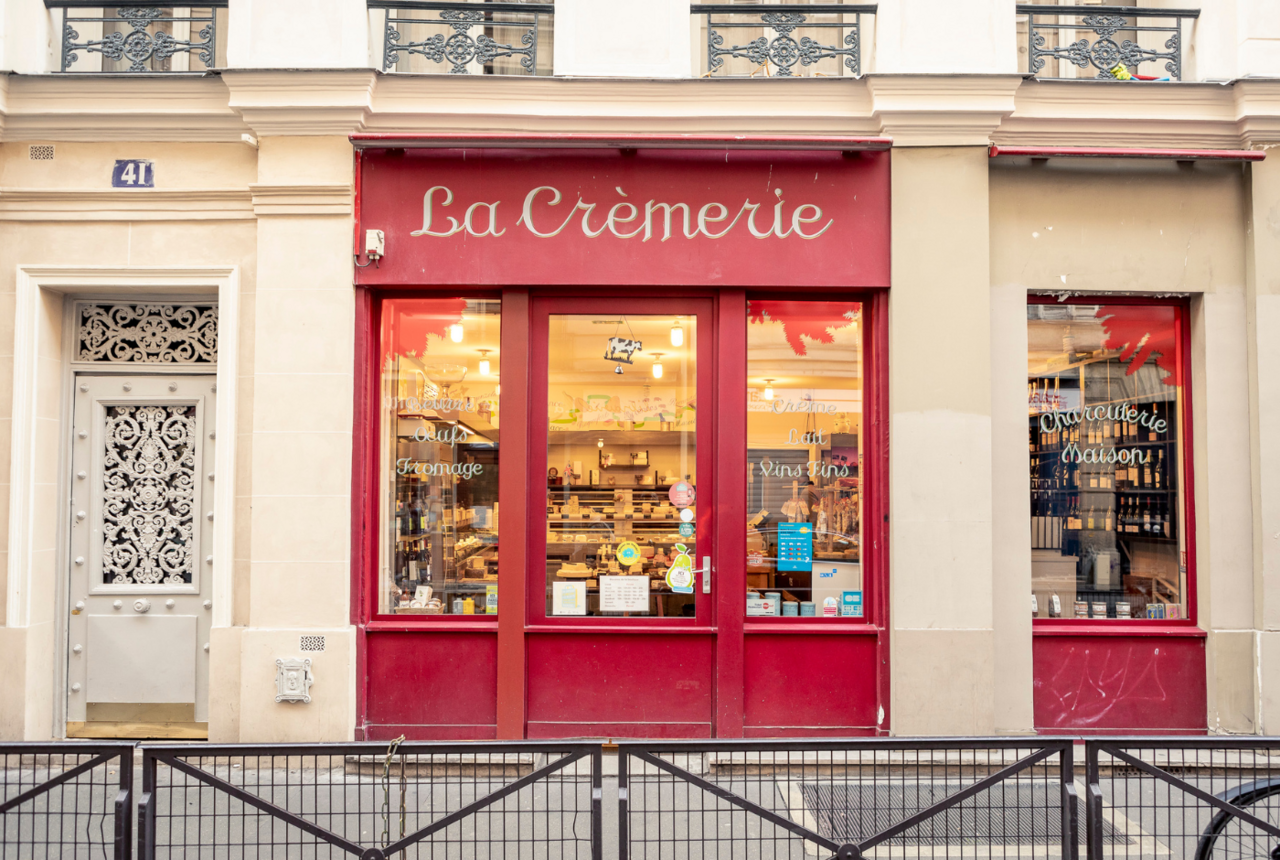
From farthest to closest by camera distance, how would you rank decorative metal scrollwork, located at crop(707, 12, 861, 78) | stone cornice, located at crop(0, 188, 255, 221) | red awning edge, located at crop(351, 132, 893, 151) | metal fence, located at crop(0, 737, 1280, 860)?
decorative metal scrollwork, located at crop(707, 12, 861, 78) → stone cornice, located at crop(0, 188, 255, 221) → red awning edge, located at crop(351, 132, 893, 151) → metal fence, located at crop(0, 737, 1280, 860)

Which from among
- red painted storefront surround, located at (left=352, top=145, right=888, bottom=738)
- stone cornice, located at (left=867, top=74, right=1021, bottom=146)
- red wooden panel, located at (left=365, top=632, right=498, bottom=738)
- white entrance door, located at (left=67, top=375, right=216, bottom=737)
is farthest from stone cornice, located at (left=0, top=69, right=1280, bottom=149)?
red wooden panel, located at (left=365, top=632, right=498, bottom=738)

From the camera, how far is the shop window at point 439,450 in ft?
22.4

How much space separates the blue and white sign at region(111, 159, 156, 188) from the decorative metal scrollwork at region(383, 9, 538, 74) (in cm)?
198

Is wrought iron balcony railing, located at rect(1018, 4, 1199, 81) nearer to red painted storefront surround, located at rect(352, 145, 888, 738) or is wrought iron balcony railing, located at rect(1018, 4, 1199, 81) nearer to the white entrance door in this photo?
red painted storefront surround, located at rect(352, 145, 888, 738)

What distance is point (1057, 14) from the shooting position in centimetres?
671

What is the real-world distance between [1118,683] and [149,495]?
772 cm

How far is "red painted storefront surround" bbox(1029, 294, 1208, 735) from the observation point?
6.57 meters

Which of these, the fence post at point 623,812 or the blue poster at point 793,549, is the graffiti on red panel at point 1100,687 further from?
the fence post at point 623,812

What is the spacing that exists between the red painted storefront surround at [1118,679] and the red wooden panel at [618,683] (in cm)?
262

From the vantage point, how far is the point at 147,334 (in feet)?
22.7

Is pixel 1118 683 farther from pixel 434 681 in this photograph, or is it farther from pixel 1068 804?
pixel 434 681

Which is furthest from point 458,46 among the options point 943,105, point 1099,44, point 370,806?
point 370,806

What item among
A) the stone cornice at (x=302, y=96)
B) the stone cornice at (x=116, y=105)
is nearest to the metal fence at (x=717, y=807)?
the stone cornice at (x=302, y=96)

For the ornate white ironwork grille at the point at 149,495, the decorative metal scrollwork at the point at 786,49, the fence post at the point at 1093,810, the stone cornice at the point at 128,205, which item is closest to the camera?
the fence post at the point at 1093,810
